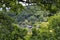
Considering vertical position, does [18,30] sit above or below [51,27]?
above

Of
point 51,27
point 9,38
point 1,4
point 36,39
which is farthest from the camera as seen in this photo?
point 51,27

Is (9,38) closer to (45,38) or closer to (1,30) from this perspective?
(1,30)

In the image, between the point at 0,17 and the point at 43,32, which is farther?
the point at 43,32

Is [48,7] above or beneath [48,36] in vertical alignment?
above

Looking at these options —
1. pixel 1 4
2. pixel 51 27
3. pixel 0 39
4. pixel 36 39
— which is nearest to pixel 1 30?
pixel 0 39

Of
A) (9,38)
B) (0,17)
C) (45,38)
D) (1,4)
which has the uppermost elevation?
(1,4)

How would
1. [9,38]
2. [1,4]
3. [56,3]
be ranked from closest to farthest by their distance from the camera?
[56,3] < [1,4] < [9,38]

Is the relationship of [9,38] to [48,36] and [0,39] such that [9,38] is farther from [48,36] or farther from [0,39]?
[48,36]

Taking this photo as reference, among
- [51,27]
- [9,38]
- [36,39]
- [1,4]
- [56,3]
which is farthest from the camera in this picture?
[51,27]

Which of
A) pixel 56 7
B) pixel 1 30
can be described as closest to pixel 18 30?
pixel 1 30
